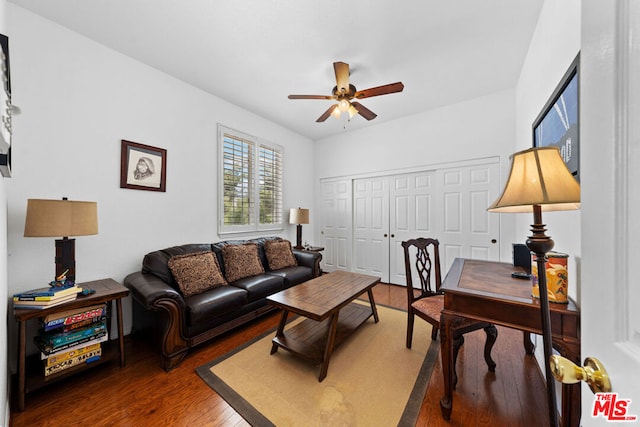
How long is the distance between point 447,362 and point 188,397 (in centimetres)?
171

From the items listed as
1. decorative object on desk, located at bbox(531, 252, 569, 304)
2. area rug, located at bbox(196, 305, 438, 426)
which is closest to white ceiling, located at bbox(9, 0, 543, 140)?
decorative object on desk, located at bbox(531, 252, 569, 304)

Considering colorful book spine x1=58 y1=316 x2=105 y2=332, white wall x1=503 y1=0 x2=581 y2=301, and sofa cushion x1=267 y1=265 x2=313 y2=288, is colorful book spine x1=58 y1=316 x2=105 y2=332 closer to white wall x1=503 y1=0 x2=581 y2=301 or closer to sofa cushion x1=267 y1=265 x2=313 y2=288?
sofa cushion x1=267 y1=265 x2=313 y2=288

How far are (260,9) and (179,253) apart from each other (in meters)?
2.42

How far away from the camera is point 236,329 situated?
2506mm

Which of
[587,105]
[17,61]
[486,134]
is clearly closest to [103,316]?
[17,61]

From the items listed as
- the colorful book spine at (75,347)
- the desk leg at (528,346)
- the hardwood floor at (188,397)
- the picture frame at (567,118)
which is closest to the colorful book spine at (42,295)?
the colorful book spine at (75,347)

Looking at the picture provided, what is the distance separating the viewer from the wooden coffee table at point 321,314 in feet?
5.96

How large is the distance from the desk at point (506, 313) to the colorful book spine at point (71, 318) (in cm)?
244

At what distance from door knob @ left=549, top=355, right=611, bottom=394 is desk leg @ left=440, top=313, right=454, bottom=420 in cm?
103

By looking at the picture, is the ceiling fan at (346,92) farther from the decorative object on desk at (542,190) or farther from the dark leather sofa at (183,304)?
the dark leather sofa at (183,304)

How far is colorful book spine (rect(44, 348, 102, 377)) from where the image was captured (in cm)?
160

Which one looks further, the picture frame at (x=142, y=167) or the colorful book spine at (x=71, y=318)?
the picture frame at (x=142, y=167)

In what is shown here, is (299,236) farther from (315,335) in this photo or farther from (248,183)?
(315,335)

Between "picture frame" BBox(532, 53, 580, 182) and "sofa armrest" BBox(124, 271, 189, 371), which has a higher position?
"picture frame" BBox(532, 53, 580, 182)
